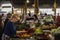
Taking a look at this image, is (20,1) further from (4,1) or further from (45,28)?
(45,28)

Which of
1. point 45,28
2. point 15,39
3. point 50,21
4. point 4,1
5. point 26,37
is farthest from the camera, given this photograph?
point 4,1

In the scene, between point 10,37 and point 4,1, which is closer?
point 10,37

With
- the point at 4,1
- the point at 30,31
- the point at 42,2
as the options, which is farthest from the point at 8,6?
the point at 30,31

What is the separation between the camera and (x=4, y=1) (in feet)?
76.5

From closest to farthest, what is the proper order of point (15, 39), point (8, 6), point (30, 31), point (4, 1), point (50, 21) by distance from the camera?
point (15, 39) → point (30, 31) → point (50, 21) → point (8, 6) → point (4, 1)

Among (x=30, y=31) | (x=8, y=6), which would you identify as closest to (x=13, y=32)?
(x=30, y=31)

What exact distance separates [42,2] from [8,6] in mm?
4408

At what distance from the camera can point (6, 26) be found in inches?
241

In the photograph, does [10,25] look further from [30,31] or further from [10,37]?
[30,31]

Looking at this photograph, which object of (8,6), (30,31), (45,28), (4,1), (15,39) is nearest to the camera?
(15,39)

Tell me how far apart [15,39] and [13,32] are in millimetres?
314

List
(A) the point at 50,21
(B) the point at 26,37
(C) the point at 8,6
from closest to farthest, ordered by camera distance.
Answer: (B) the point at 26,37 → (A) the point at 50,21 → (C) the point at 8,6

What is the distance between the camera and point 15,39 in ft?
19.0

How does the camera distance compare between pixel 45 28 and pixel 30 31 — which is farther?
pixel 45 28
